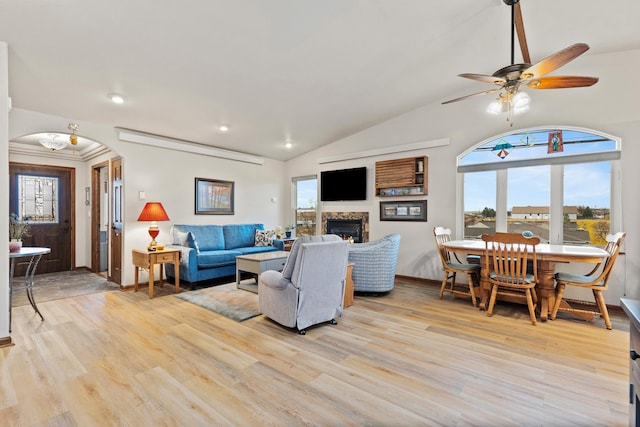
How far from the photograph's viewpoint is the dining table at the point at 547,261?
3236 mm

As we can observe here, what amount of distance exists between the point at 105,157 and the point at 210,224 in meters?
2.11

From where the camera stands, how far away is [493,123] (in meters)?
4.72

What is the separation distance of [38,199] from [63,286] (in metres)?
2.12

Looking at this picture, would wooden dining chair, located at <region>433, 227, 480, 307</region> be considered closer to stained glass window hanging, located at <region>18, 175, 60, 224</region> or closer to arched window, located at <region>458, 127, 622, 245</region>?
arched window, located at <region>458, 127, 622, 245</region>

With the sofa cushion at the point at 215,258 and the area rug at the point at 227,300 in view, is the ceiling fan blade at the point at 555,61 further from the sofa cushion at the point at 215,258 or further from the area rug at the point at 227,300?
the sofa cushion at the point at 215,258

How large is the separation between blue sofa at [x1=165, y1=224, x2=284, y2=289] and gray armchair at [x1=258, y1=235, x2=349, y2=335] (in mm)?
1923

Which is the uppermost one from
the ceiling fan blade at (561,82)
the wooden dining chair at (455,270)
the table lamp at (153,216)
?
the ceiling fan blade at (561,82)

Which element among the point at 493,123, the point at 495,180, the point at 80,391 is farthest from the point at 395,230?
the point at 80,391

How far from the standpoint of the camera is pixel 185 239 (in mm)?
5016

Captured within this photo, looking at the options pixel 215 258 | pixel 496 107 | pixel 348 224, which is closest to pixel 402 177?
pixel 348 224

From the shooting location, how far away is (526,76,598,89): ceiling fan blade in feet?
8.80

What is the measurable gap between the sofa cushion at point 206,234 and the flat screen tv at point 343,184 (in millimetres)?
2255

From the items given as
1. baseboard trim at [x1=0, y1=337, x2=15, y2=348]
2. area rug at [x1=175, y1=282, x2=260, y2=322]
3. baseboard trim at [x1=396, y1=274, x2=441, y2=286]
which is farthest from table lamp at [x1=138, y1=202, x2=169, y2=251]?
baseboard trim at [x1=396, y1=274, x2=441, y2=286]

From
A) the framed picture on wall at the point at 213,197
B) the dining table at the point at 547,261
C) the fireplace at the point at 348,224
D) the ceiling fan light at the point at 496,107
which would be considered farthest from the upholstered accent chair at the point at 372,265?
the framed picture on wall at the point at 213,197
